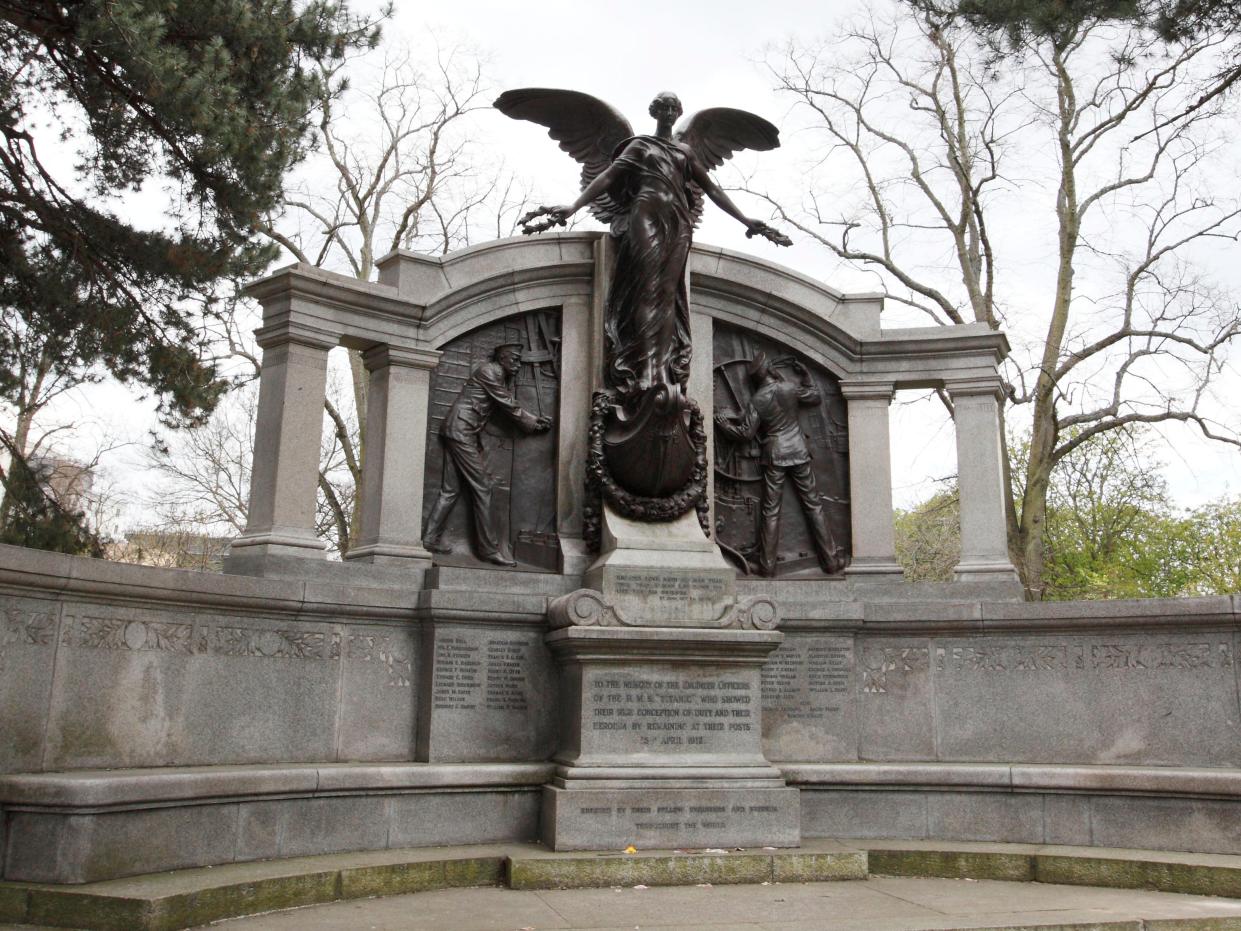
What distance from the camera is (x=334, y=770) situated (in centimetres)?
778

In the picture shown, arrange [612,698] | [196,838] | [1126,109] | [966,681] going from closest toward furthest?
[196,838], [612,698], [966,681], [1126,109]

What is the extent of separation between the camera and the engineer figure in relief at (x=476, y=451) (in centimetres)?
987

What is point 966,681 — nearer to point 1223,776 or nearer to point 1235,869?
point 1223,776

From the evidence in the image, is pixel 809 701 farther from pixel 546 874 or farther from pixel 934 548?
pixel 934 548

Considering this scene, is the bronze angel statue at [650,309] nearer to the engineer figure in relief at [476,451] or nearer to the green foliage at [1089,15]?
the engineer figure in relief at [476,451]

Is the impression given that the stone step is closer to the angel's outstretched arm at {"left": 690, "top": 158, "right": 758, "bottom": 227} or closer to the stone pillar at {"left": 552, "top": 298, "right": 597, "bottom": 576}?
the stone pillar at {"left": 552, "top": 298, "right": 597, "bottom": 576}

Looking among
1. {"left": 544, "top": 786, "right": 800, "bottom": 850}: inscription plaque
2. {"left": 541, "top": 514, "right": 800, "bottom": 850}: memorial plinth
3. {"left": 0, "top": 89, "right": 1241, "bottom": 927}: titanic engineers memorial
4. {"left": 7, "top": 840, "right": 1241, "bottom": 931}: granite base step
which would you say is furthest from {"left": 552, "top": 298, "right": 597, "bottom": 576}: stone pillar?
{"left": 7, "top": 840, "right": 1241, "bottom": 931}: granite base step

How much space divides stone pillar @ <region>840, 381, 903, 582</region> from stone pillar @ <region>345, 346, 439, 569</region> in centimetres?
423

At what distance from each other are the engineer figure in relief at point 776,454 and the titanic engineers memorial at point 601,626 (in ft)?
0.13

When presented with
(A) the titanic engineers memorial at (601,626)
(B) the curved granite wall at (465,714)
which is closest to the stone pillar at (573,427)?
(A) the titanic engineers memorial at (601,626)

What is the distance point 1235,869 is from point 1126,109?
19.7 metres

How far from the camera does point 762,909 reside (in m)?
6.75

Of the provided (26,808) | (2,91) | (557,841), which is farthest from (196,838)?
(2,91)

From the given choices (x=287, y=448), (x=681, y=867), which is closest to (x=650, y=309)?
(x=287, y=448)
